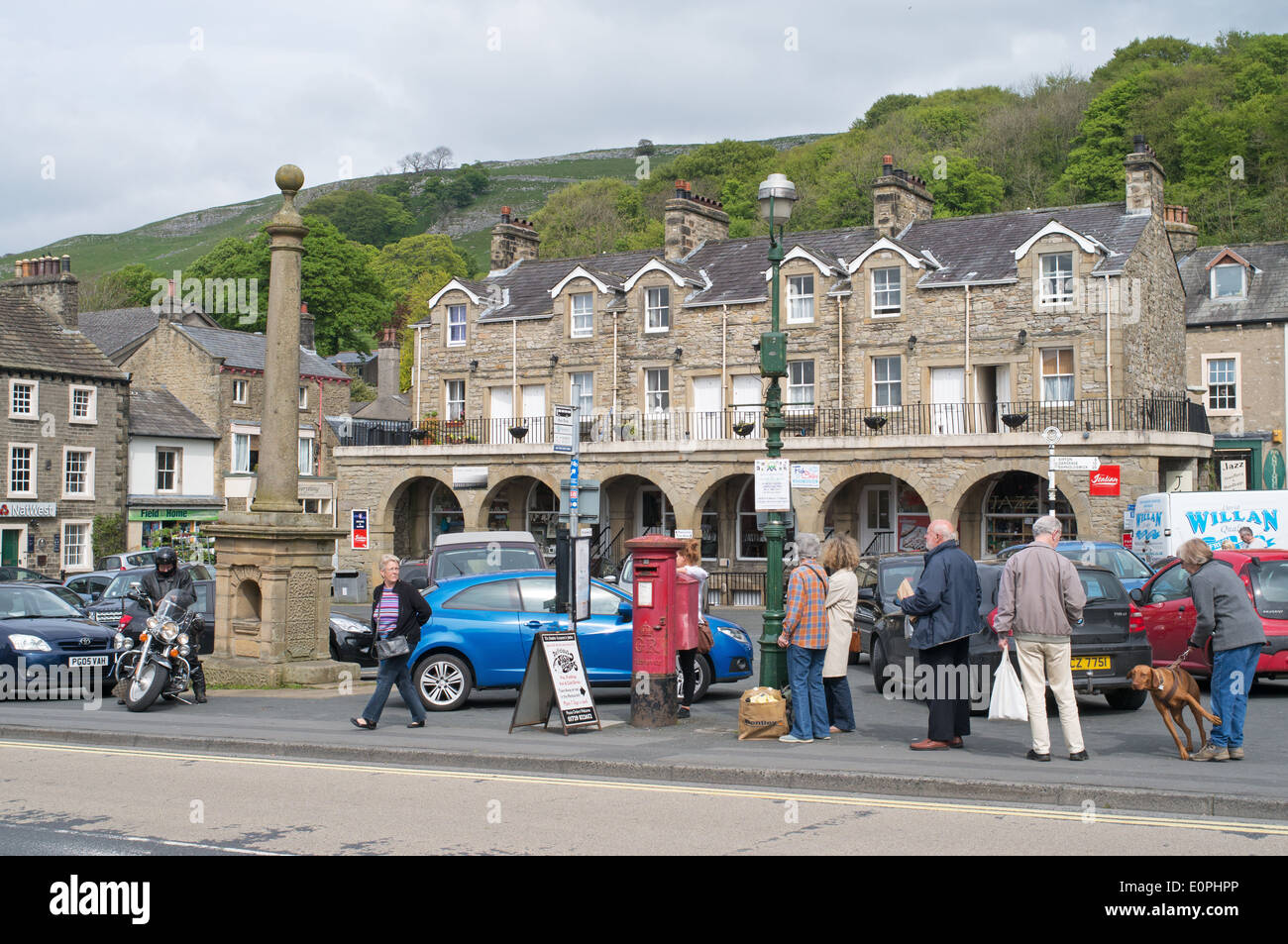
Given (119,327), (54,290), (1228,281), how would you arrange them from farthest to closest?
(119,327), (54,290), (1228,281)

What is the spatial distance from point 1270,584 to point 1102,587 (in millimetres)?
2617

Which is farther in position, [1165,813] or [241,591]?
[241,591]

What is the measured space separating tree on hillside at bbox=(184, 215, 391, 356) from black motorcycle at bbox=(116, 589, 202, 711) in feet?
228

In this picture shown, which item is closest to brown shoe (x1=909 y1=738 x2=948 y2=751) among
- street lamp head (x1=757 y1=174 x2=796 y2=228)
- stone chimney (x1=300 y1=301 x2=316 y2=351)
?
street lamp head (x1=757 y1=174 x2=796 y2=228)

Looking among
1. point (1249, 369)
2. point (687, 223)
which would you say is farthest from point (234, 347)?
point (1249, 369)

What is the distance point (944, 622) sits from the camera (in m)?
11.1

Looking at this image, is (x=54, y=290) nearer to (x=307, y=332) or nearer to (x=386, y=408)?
(x=386, y=408)

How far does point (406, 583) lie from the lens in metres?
13.3

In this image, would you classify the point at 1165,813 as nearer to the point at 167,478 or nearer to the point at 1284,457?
the point at 1284,457

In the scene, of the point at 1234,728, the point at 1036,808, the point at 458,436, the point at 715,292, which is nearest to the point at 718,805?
the point at 1036,808

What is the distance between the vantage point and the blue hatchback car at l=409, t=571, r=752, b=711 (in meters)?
15.0
